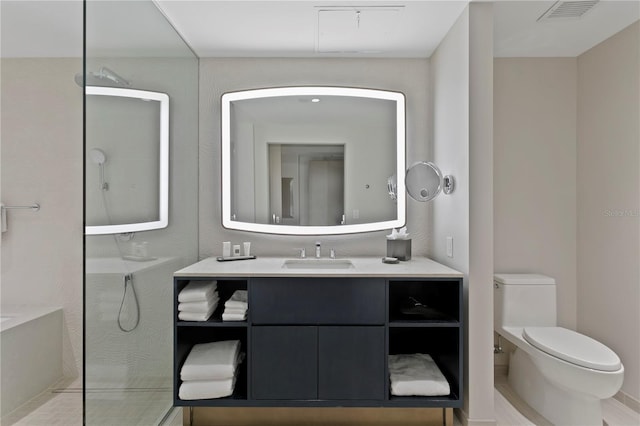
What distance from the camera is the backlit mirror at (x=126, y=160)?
1.39m

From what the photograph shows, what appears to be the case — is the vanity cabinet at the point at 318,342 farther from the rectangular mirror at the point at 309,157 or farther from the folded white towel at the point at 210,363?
the rectangular mirror at the point at 309,157

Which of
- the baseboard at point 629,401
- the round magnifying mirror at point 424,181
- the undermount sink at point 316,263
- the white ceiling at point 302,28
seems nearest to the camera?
the white ceiling at point 302,28

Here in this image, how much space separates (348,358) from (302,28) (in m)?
1.97

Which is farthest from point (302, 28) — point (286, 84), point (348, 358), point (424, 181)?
point (348, 358)

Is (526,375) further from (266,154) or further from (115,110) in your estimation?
(115,110)

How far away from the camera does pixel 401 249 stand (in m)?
2.41

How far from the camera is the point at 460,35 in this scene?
211cm

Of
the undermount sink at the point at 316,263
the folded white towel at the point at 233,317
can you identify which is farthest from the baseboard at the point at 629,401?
the folded white towel at the point at 233,317

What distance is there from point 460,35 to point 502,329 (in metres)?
1.85

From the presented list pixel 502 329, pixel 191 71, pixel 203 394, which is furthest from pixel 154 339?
pixel 502 329

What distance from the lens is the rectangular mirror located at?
2650 millimetres

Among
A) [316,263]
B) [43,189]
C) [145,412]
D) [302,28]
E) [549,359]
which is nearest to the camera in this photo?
[145,412]

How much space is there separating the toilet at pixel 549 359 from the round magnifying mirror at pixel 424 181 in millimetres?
760

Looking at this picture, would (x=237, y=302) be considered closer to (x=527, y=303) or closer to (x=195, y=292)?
(x=195, y=292)
